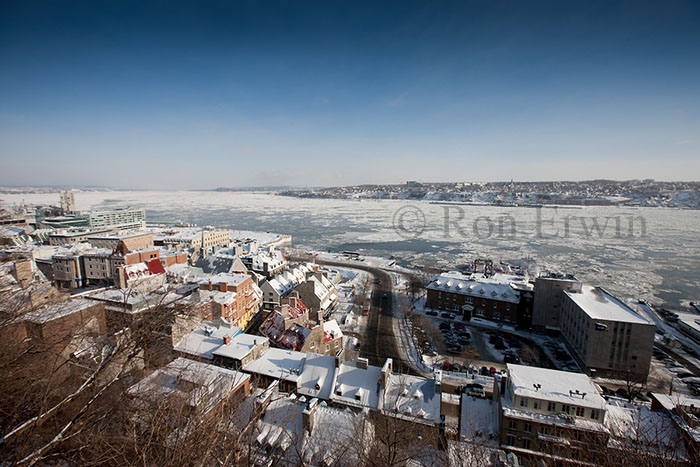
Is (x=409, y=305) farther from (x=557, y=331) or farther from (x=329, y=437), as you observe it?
(x=329, y=437)

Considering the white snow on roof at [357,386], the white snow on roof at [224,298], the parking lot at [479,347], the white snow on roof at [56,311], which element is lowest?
the parking lot at [479,347]

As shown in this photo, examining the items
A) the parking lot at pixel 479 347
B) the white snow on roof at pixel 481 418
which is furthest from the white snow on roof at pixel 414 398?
the parking lot at pixel 479 347

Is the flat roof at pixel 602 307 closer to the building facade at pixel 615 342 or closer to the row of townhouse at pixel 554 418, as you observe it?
the building facade at pixel 615 342

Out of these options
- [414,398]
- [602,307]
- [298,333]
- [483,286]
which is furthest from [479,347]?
[298,333]

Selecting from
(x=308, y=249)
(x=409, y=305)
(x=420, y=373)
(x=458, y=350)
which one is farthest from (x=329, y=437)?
(x=308, y=249)

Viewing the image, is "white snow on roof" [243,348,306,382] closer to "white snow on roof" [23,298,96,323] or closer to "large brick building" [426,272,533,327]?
"white snow on roof" [23,298,96,323]

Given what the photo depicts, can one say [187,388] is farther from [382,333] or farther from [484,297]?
[484,297]
